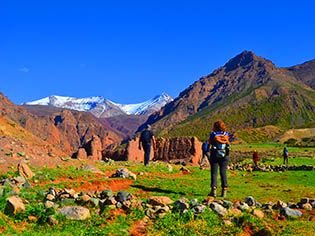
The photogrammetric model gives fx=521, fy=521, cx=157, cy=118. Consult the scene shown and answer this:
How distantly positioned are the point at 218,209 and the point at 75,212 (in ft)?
14.0

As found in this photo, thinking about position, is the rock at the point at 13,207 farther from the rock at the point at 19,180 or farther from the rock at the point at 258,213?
the rock at the point at 258,213

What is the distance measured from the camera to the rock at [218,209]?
1555 cm

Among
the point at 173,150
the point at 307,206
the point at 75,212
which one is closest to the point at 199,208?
the point at 75,212

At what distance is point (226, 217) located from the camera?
50.4 feet

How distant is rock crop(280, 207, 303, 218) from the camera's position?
51.9ft

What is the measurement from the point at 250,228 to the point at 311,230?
5.49 ft

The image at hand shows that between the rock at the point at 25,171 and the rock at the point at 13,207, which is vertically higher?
the rock at the point at 25,171

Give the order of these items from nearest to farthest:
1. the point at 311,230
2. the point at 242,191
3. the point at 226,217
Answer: the point at 311,230 < the point at 226,217 < the point at 242,191

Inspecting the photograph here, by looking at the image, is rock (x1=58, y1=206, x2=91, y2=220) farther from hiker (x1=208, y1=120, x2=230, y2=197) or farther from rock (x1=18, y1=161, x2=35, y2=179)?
rock (x1=18, y1=161, x2=35, y2=179)

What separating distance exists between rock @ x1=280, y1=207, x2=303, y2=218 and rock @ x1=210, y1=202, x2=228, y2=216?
182 centimetres

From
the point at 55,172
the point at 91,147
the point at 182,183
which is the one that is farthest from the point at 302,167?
the point at 91,147

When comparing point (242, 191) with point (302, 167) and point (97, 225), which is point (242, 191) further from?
point (302, 167)

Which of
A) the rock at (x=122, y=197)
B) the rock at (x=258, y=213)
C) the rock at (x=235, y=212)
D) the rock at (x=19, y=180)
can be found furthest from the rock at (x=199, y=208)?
the rock at (x=19, y=180)

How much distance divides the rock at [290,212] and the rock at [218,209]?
182cm
